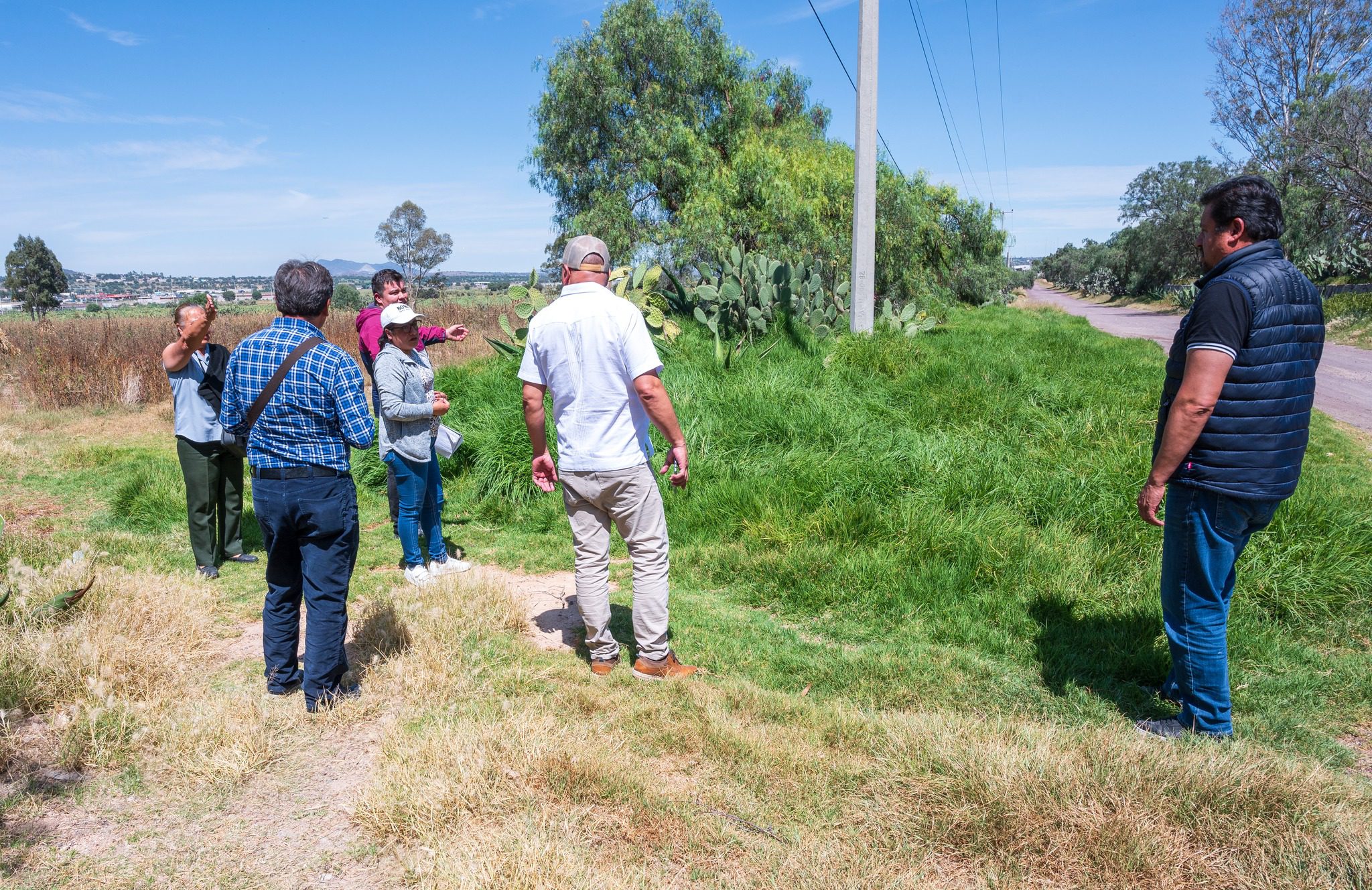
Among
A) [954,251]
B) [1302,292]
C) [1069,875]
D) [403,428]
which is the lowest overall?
[1069,875]

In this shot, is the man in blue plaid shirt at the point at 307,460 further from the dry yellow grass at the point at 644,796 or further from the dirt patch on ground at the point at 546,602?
the dirt patch on ground at the point at 546,602

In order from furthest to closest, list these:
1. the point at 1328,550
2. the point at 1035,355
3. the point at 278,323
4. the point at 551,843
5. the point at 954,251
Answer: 1. the point at 954,251
2. the point at 1035,355
3. the point at 1328,550
4. the point at 278,323
5. the point at 551,843

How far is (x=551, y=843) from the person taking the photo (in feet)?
8.11

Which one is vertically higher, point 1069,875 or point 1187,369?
point 1187,369

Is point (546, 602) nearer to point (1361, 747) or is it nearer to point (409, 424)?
point (409, 424)

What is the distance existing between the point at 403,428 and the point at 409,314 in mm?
689

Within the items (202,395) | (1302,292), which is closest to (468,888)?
(1302,292)

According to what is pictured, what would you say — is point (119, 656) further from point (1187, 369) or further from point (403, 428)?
point (1187, 369)

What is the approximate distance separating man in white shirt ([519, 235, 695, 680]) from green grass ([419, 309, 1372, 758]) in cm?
63

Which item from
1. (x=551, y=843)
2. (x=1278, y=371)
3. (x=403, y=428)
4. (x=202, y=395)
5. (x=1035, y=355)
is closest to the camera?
(x=551, y=843)

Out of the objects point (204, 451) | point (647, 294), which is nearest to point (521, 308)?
point (647, 294)

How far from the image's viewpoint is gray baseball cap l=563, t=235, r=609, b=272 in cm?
358

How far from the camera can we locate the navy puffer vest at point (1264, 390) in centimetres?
289

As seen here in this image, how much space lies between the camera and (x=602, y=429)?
3521mm
